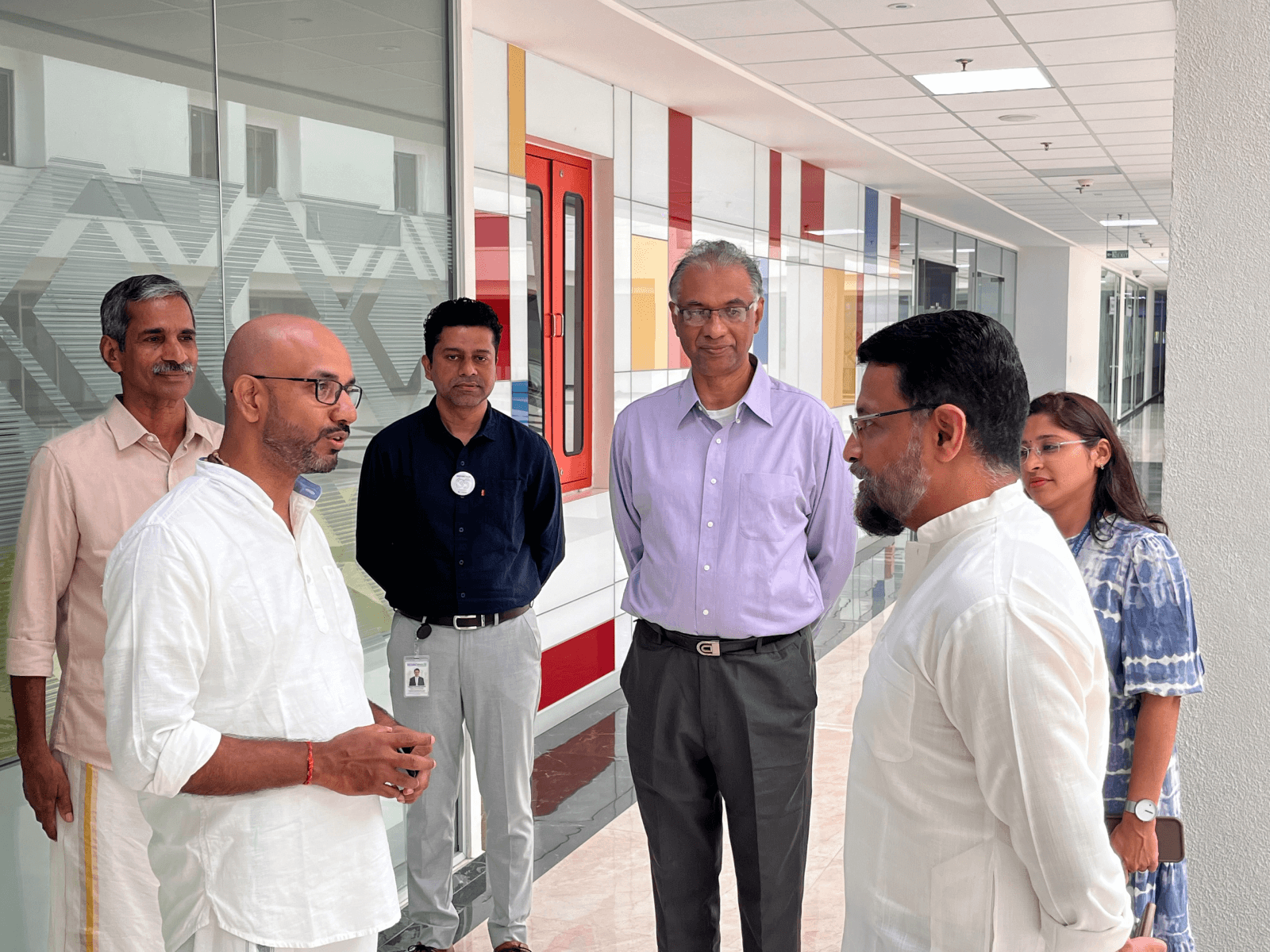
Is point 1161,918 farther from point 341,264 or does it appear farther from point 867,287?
point 867,287

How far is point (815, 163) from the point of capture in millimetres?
10148

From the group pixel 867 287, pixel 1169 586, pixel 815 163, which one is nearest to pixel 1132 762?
pixel 1169 586

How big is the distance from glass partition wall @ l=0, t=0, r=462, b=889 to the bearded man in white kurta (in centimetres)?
206

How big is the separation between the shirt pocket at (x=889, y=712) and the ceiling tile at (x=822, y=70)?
5342 mm

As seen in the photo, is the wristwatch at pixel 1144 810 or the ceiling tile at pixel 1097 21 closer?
the wristwatch at pixel 1144 810

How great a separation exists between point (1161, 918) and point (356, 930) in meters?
1.65

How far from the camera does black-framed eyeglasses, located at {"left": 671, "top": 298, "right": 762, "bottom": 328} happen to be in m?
2.77

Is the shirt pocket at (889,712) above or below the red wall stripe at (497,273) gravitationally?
below

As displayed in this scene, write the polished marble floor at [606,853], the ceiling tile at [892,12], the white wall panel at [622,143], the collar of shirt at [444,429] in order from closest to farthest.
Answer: the collar of shirt at [444,429]
the polished marble floor at [606,853]
the ceiling tile at [892,12]
the white wall panel at [622,143]

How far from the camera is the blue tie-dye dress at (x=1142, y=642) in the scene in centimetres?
219

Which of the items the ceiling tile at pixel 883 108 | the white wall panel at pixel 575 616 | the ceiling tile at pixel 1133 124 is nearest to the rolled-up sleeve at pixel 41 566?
the white wall panel at pixel 575 616

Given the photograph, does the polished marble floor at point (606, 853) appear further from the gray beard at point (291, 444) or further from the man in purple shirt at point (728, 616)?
the gray beard at point (291, 444)

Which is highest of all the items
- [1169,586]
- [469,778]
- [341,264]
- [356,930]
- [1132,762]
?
[341,264]

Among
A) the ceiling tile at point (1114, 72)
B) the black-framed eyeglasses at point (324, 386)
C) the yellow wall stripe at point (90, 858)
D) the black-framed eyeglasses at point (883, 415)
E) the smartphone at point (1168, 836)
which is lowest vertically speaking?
the yellow wall stripe at point (90, 858)
